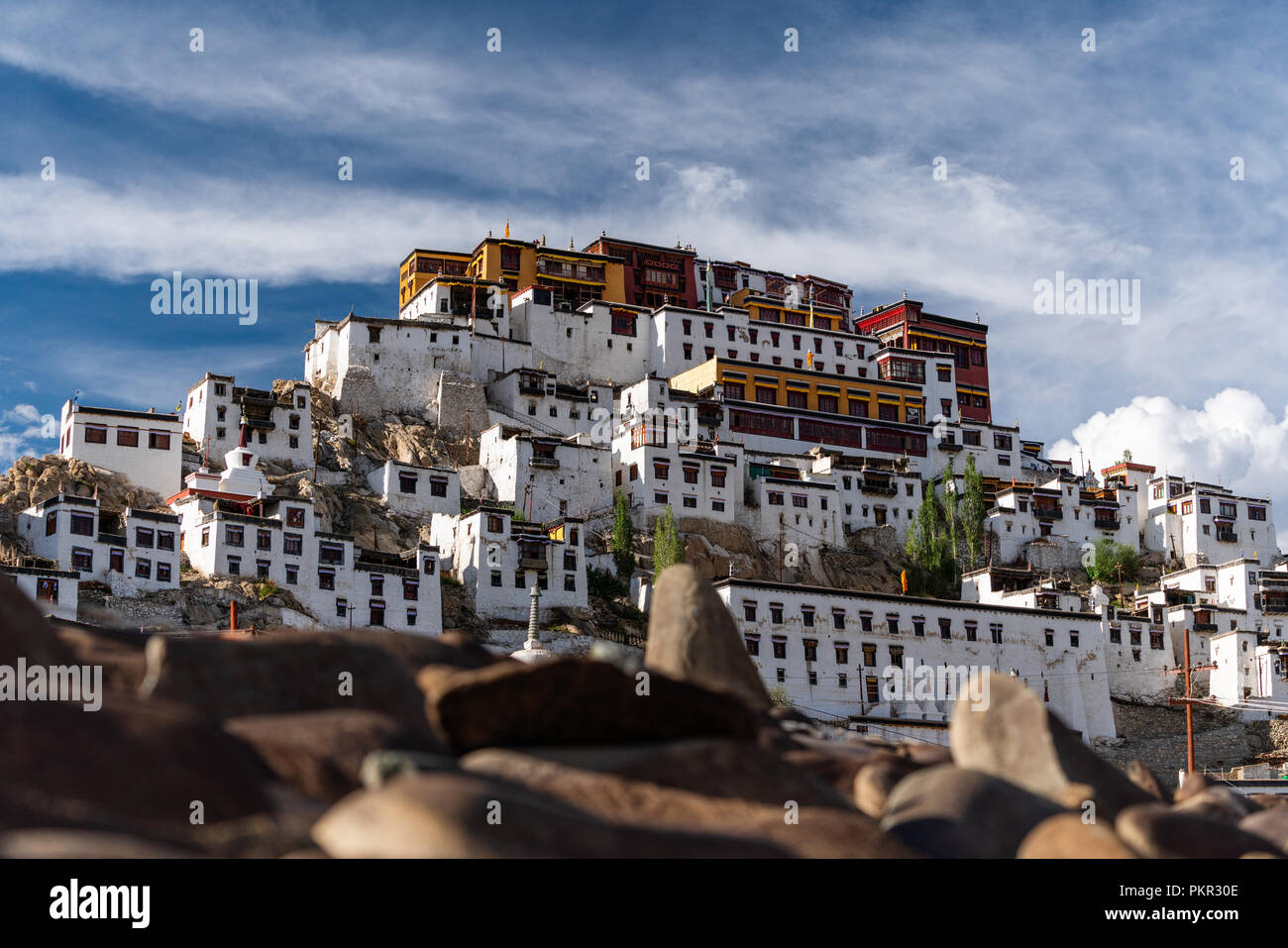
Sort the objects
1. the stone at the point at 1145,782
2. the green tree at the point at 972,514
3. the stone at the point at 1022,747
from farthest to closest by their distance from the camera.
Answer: the green tree at the point at 972,514, the stone at the point at 1145,782, the stone at the point at 1022,747

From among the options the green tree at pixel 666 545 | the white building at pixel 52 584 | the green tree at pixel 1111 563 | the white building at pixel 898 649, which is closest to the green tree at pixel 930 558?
the green tree at pixel 1111 563

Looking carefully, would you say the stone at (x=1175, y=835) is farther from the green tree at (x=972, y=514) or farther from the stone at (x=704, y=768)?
the green tree at (x=972, y=514)

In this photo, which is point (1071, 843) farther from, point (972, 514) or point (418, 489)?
point (972, 514)

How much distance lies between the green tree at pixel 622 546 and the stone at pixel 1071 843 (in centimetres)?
6326

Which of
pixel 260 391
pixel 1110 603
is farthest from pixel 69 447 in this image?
pixel 1110 603

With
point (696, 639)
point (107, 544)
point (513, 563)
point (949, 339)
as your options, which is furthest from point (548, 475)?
point (696, 639)

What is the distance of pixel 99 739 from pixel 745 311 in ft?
321

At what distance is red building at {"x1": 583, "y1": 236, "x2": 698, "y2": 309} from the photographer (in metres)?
110

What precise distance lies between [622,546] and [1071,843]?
6457cm

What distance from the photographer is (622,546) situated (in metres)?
76.7

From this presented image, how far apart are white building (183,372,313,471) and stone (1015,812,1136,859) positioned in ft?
233

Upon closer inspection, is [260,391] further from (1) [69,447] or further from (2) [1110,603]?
(2) [1110,603]

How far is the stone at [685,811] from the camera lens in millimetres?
12031

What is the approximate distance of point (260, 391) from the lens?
82562 millimetres
